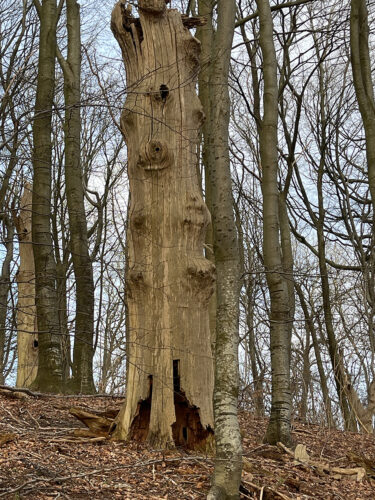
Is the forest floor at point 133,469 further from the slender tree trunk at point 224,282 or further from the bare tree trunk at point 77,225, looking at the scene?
the bare tree trunk at point 77,225

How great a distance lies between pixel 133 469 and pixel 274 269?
2.61 meters

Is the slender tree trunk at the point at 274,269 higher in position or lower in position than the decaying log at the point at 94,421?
higher

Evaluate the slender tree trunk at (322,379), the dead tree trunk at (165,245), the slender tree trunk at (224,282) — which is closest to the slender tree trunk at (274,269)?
the slender tree trunk at (322,379)

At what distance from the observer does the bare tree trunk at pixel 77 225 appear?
8.68 metres

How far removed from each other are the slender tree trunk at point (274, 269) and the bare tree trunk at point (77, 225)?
9.56 ft

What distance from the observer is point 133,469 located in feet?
14.4

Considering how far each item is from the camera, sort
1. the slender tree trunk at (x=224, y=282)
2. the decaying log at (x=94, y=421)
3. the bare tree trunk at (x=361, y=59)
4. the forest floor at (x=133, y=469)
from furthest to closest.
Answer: the bare tree trunk at (x=361, y=59)
the decaying log at (x=94, y=421)
the forest floor at (x=133, y=469)
the slender tree trunk at (x=224, y=282)

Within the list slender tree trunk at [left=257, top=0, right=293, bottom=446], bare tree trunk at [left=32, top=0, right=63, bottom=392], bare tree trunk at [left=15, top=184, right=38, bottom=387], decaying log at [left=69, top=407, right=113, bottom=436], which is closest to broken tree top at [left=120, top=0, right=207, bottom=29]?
slender tree trunk at [left=257, top=0, right=293, bottom=446]

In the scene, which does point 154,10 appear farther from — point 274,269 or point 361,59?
point 361,59

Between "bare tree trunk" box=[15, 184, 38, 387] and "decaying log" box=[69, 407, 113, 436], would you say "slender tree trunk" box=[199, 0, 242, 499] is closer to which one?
"decaying log" box=[69, 407, 113, 436]

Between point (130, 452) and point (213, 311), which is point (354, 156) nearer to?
point (213, 311)

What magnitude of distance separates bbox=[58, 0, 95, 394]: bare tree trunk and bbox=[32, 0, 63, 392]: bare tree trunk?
0.43m

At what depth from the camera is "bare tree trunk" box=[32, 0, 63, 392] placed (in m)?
8.19

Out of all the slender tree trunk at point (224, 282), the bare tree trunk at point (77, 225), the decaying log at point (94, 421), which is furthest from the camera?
the bare tree trunk at point (77, 225)
